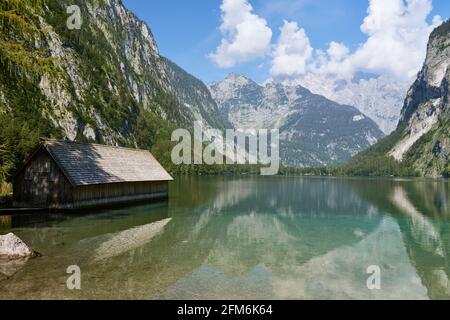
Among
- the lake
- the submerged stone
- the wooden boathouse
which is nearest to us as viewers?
the lake

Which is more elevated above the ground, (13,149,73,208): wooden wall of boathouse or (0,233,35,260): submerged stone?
(13,149,73,208): wooden wall of boathouse

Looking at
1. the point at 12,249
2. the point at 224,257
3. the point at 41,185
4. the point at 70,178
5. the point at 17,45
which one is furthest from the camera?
the point at 41,185

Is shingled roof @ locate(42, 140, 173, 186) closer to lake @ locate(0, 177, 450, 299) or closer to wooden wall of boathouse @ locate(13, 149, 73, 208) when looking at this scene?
wooden wall of boathouse @ locate(13, 149, 73, 208)

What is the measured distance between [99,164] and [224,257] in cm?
2527

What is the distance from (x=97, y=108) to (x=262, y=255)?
512 feet

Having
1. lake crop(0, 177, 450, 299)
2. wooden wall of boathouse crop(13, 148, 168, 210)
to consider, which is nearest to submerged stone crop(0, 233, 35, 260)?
lake crop(0, 177, 450, 299)

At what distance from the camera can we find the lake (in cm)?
1553

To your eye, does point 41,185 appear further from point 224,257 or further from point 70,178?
point 224,257

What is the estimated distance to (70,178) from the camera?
1443 inches

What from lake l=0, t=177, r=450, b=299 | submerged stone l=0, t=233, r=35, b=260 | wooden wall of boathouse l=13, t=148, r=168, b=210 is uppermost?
wooden wall of boathouse l=13, t=148, r=168, b=210

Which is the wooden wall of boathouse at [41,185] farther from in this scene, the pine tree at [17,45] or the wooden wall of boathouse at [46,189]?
the pine tree at [17,45]

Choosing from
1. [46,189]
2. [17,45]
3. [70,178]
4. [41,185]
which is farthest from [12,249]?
[41,185]

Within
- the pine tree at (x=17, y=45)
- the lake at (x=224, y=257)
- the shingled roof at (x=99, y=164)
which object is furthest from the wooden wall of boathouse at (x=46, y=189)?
the pine tree at (x=17, y=45)

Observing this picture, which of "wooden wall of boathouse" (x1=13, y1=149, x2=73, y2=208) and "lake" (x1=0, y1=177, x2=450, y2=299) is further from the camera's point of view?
"wooden wall of boathouse" (x1=13, y1=149, x2=73, y2=208)
